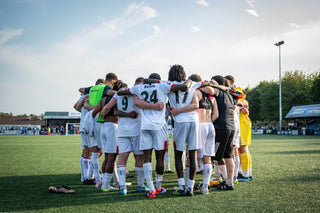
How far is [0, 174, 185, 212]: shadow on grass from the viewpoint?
4512mm

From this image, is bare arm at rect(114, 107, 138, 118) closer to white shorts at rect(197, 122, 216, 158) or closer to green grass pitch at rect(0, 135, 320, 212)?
white shorts at rect(197, 122, 216, 158)

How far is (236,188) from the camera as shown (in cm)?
567

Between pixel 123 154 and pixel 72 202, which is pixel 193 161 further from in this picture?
pixel 72 202

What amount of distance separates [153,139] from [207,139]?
1.24 meters

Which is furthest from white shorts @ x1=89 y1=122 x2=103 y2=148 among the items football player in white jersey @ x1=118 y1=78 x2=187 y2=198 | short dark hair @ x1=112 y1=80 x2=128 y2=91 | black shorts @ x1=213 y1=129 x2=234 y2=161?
black shorts @ x1=213 y1=129 x2=234 y2=161

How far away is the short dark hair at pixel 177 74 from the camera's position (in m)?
5.26

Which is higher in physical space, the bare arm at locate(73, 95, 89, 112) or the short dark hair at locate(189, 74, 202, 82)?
the short dark hair at locate(189, 74, 202, 82)

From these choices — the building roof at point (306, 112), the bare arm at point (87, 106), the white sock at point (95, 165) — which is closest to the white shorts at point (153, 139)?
the white sock at point (95, 165)

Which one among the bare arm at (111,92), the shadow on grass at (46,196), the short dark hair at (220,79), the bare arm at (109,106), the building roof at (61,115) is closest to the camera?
the shadow on grass at (46,196)

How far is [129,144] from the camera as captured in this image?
5.31 m

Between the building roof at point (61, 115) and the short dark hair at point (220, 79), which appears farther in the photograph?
the building roof at point (61, 115)

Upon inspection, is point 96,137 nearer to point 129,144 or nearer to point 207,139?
point 129,144

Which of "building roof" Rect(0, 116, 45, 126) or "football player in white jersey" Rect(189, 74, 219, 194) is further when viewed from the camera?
"building roof" Rect(0, 116, 45, 126)

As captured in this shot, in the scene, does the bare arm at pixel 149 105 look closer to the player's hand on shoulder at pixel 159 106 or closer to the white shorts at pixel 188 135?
the player's hand on shoulder at pixel 159 106
